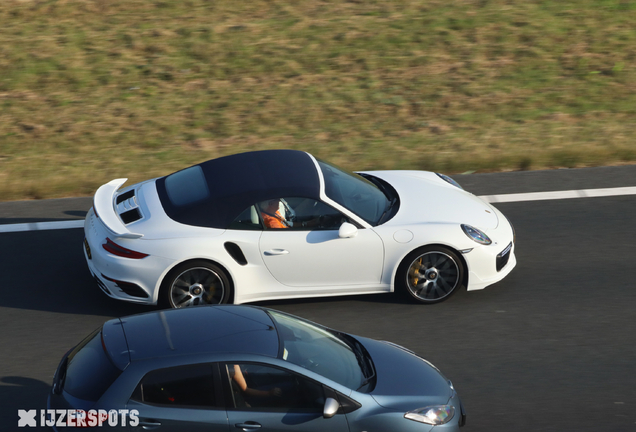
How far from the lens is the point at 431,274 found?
7.35 metres

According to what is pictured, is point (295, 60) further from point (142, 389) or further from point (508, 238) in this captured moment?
point (142, 389)

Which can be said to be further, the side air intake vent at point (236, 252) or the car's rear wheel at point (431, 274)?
the car's rear wheel at point (431, 274)

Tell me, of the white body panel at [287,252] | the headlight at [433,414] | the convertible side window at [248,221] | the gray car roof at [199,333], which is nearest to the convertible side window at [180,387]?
the gray car roof at [199,333]

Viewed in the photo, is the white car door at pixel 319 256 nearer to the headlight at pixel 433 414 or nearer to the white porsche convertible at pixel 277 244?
the white porsche convertible at pixel 277 244

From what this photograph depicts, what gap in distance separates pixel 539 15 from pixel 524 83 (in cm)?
309

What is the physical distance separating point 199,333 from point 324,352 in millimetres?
862

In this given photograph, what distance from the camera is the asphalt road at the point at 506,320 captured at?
590 centimetres

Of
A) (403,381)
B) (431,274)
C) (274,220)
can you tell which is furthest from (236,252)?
(403,381)

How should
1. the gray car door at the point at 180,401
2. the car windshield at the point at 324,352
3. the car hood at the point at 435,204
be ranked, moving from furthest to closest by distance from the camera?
the car hood at the point at 435,204, the car windshield at the point at 324,352, the gray car door at the point at 180,401

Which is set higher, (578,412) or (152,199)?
(152,199)

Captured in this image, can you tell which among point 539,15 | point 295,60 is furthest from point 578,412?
point 539,15

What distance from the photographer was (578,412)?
226 inches

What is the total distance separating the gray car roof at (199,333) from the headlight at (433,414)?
1.00m

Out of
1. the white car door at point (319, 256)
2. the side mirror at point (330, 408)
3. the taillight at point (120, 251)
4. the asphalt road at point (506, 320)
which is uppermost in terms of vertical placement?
the side mirror at point (330, 408)
